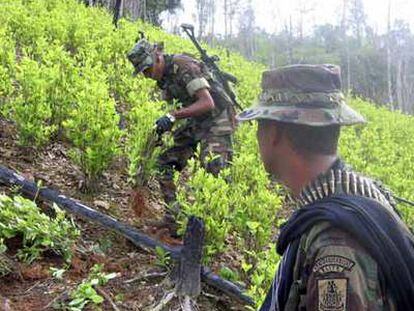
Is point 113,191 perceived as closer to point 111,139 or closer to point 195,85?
point 111,139

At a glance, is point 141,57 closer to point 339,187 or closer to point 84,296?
point 84,296

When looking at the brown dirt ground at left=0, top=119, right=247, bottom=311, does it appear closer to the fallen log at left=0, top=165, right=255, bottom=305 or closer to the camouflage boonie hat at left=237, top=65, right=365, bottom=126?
the fallen log at left=0, top=165, right=255, bottom=305

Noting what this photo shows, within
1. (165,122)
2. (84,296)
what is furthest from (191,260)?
(165,122)

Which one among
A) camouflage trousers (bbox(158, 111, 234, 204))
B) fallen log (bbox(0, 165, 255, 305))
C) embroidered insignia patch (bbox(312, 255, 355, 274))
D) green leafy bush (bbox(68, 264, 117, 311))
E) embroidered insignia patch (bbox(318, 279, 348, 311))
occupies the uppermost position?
embroidered insignia patch (bbox(312, 255, 355, 274))

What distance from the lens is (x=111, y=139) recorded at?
5008 millimetres

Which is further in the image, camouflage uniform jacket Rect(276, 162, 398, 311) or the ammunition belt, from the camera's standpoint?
the ammunition belt

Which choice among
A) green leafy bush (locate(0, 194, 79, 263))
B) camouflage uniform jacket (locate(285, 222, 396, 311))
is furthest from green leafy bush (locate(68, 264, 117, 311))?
camouflage uniform jacket (locate(285, 222, 396, 311))

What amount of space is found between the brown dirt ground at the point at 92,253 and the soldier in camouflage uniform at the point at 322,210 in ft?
6.99

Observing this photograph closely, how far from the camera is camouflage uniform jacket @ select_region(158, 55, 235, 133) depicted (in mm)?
4992

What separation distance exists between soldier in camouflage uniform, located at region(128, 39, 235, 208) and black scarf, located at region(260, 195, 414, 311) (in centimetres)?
327

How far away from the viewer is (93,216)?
173 inches

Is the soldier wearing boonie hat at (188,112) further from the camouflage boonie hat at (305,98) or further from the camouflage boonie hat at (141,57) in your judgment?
the camouflage boonie hat at (305,98)

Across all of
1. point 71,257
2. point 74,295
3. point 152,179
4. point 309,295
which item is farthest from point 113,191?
point 309,295

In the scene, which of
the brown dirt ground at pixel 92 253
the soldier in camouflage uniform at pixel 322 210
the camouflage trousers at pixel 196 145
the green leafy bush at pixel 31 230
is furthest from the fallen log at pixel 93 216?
the soldier in camouflage uniform at pixel 322 210
